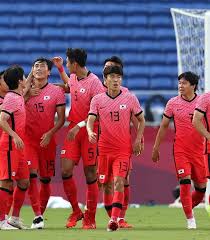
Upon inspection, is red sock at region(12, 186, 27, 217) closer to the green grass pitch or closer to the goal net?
the green grass pitch

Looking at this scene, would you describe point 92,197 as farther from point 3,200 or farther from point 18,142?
point 18,142

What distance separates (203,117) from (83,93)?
146cm

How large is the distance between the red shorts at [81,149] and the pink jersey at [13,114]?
79 centimetres

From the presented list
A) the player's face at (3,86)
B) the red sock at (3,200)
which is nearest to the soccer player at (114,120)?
the red sock at (3,200)

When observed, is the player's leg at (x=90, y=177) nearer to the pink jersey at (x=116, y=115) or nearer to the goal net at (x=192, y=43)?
the pink jersey at (x=116, y=115)

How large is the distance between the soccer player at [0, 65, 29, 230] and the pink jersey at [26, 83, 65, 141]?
555mm

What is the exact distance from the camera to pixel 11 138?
11859 millimetres

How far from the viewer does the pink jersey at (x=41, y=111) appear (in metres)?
12.6

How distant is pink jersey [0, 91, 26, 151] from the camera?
38.9 feet

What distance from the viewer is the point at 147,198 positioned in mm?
18797

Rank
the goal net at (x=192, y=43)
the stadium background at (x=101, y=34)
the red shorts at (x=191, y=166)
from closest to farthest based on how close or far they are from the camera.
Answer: the red shorts at (x=191, y=166)
the goal net at (x=192, y=43)
the stadium background at (x=101, y=34)

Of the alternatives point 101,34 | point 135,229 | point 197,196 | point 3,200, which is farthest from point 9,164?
point 101,34

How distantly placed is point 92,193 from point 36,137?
0.91m

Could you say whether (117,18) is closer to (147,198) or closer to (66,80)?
(147,198)
